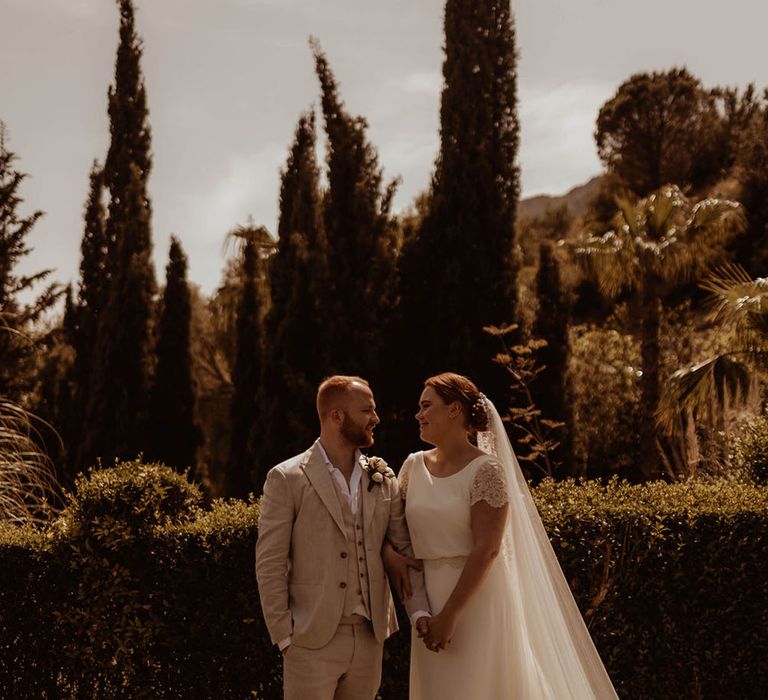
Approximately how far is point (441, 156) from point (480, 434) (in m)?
14.0

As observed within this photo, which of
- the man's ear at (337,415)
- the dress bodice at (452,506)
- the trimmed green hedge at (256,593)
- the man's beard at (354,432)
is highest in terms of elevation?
the man's ear at (337,415)

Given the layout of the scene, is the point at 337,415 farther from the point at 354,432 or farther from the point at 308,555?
the point at 308,555

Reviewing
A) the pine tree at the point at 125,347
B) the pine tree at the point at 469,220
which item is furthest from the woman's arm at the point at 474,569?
the pine tree at the point at 125,347

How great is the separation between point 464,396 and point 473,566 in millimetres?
749

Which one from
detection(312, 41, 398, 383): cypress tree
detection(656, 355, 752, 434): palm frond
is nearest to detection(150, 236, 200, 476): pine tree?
detection(312, 41, 398, 383): cypress tree

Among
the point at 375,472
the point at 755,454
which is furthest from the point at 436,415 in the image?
the point at 755,454

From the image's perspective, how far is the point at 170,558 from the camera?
18.5 ft

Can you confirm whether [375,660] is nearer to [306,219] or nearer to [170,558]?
[170,558]

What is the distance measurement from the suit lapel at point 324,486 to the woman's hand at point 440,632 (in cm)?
56

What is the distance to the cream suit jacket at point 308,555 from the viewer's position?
3697mm

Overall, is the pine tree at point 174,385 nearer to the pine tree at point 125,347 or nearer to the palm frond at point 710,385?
the pine tree at point 125,347

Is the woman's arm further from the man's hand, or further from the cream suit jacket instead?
the cream suit jacket

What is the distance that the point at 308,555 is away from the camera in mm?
3785

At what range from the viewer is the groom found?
3.70 meters
